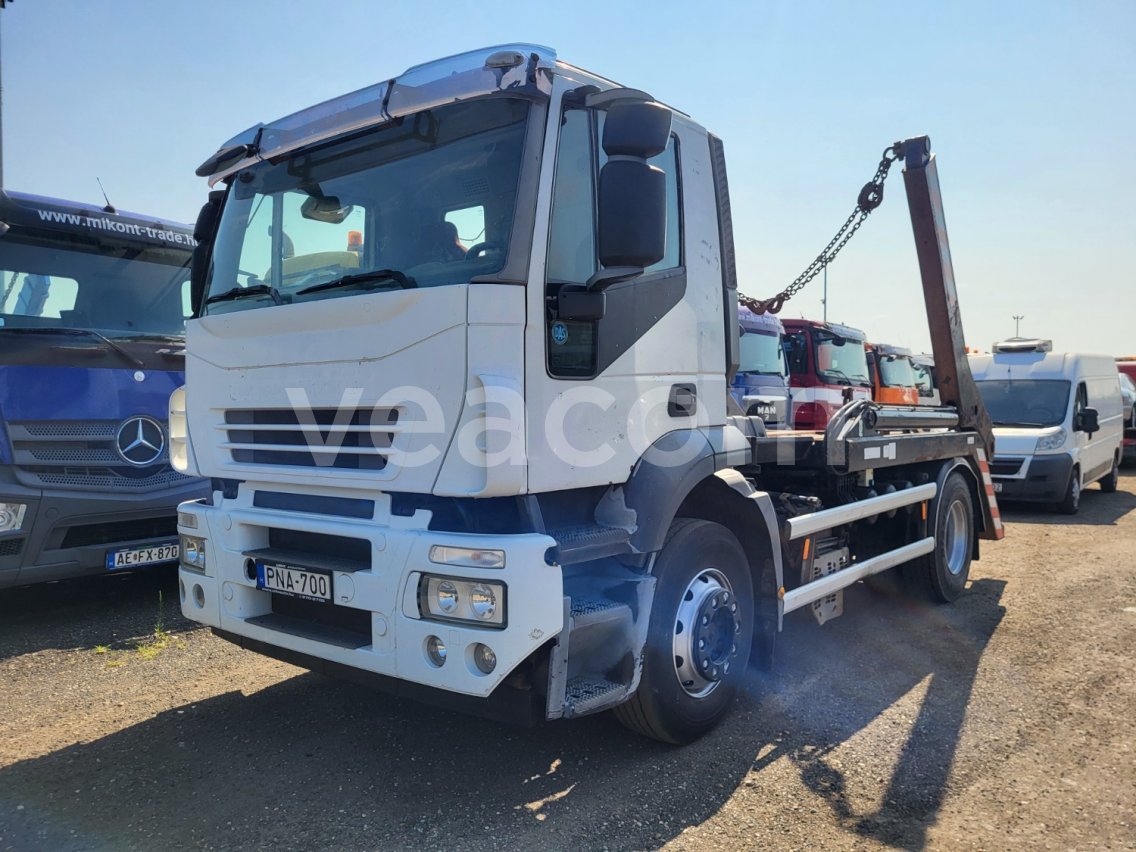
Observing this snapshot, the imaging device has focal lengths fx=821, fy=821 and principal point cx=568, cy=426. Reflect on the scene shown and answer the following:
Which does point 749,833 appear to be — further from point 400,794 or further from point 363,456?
point 363,456

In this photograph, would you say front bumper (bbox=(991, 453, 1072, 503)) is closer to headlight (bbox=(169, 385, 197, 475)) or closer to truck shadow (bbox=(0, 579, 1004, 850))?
truck shadow (bbox=(0, 579, 1004, 850))

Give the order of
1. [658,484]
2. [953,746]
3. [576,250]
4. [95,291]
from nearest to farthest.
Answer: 1. [576,250]
2. [658,484]
3. [953,746]
4. [95,291]

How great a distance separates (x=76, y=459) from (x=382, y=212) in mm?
3446

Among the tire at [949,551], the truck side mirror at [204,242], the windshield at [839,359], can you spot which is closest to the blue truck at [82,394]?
the truck side mirror at [204,242]

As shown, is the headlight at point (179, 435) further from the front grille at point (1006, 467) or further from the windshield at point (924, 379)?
the windshield at point (924, 379)

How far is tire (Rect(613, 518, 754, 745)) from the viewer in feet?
11.4

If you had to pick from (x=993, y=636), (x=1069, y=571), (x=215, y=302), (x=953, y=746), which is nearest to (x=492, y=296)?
(x=215, y=302)

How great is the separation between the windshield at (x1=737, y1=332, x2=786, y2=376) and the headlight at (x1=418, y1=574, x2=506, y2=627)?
356 inches

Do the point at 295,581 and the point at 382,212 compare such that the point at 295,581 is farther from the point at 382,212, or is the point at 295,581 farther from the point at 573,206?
the point at 573,206

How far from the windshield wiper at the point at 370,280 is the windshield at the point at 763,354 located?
28.5ft

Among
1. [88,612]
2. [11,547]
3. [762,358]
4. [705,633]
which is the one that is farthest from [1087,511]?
[11,547]

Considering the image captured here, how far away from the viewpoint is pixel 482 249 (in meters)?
3.04

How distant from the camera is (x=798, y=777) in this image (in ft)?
11.5

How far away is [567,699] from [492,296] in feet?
4.86
